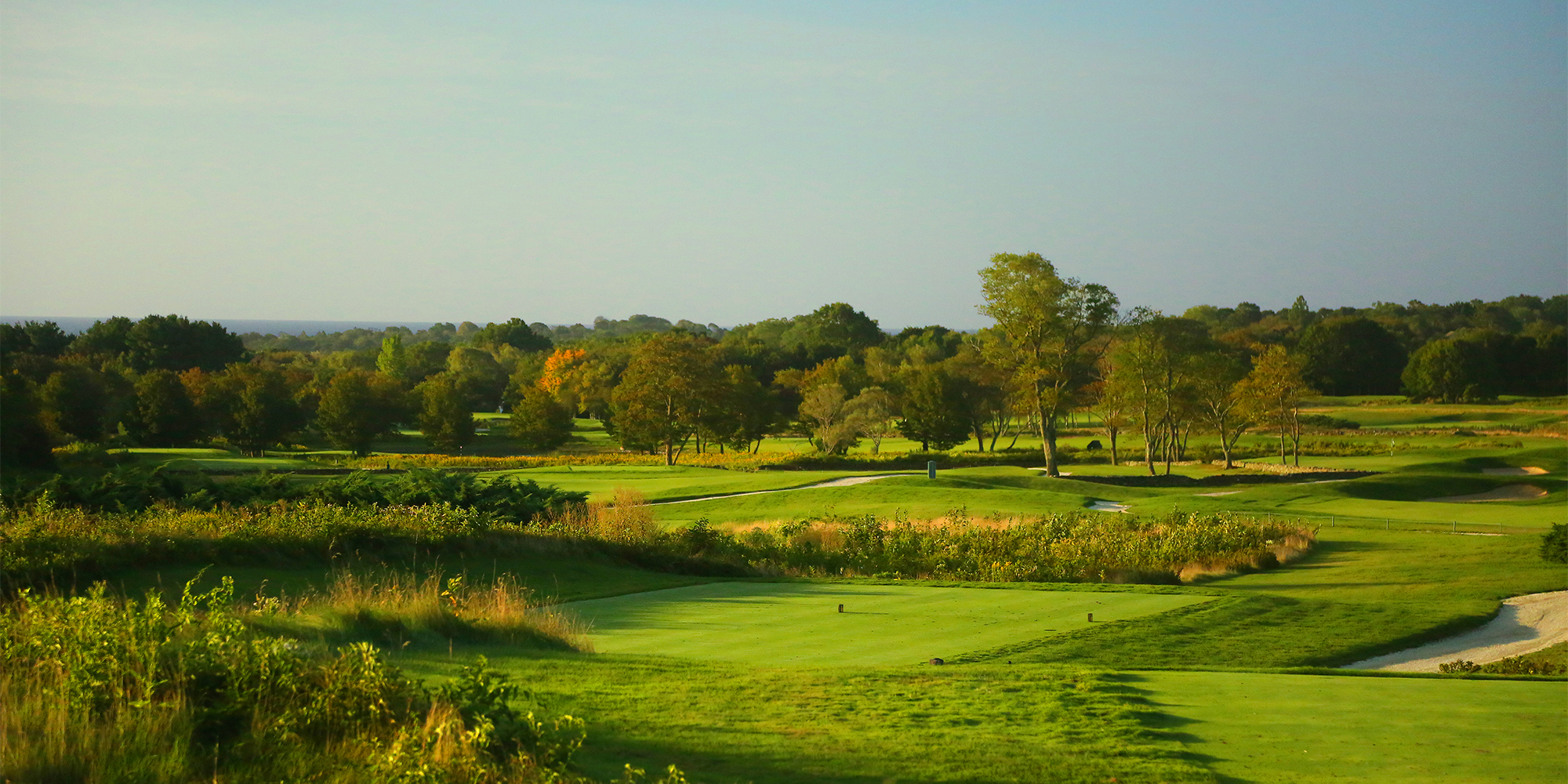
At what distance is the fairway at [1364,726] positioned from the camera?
7496 millimetres

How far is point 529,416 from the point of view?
236ft

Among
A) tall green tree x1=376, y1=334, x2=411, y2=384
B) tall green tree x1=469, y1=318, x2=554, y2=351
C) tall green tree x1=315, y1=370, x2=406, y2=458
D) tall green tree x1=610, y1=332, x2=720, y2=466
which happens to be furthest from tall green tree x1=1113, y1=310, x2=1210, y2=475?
tall green tree x1=469, y1=318, x2=554, y2=351

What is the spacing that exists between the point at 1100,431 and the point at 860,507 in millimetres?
48984

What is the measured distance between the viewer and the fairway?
24.6 ft

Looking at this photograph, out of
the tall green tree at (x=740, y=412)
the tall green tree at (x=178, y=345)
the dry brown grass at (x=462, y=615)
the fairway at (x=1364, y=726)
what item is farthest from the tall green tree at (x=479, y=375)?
the fairway at (x=1364, y=726)

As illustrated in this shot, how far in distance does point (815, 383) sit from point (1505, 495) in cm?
4847

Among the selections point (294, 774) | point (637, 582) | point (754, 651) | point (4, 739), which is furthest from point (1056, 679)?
point (637, 582)

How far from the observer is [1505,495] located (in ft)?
136

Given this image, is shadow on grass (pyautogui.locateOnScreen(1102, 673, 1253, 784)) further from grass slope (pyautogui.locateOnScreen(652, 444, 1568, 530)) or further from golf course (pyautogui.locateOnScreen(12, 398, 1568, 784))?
grass slope (pyautogui.locateOnScreen(652, 444, 1568, 530))

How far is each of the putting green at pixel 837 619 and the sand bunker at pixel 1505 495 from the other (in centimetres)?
2905

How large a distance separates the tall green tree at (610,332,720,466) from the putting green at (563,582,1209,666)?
147ft

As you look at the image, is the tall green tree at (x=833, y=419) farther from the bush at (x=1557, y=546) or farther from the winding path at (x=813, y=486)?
the bush at (x=1557, y=546)

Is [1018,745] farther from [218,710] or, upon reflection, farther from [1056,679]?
[218,710]

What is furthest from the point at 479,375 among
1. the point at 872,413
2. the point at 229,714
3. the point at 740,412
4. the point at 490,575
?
the point at 229,714
